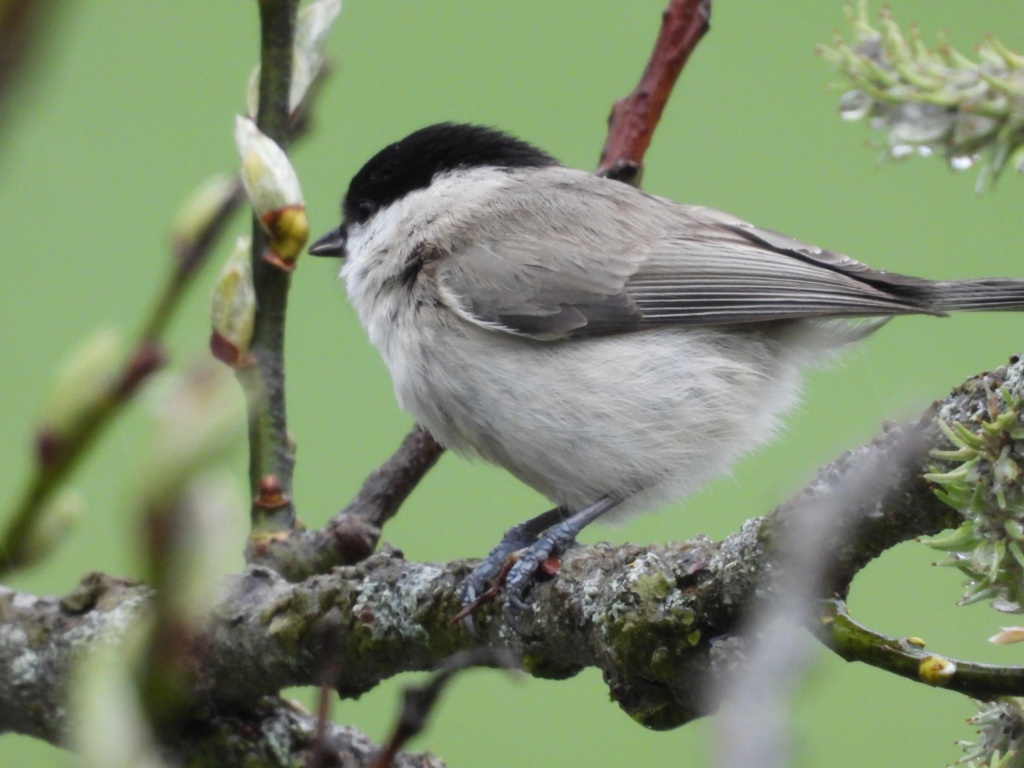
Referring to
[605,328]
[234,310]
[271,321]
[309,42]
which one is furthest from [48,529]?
[605,328]

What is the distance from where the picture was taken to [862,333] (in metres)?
2.17

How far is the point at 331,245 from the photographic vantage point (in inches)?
108

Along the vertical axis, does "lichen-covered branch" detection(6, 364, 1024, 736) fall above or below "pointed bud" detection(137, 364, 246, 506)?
below

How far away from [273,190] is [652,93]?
0.88 meters

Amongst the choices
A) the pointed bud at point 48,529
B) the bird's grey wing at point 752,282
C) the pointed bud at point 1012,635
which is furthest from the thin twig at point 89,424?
the bird's grey wing at point 752,282

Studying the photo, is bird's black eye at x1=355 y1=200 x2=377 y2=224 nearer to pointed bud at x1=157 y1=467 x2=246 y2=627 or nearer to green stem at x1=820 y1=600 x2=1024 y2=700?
green stem at x1=820 y1=600 x2=1024 y2=700

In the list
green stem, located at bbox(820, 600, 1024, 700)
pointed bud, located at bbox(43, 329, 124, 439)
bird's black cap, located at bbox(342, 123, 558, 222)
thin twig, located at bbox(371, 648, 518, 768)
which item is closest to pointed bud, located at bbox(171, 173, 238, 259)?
pointed bud, located at bbox(43, 329, 124, 439)

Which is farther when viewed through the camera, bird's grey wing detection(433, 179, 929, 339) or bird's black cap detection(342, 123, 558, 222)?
bird's black cap detection(342, 123, 558, 222)

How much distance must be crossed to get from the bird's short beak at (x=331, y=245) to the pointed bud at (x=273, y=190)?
1.17m

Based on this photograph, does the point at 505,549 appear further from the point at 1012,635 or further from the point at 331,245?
the point at 1012,635

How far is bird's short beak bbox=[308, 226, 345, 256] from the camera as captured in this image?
2719 mm

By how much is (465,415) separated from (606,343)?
0.31 m

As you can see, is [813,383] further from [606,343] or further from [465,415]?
[465,415]

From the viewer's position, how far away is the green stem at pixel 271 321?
1.45 m
